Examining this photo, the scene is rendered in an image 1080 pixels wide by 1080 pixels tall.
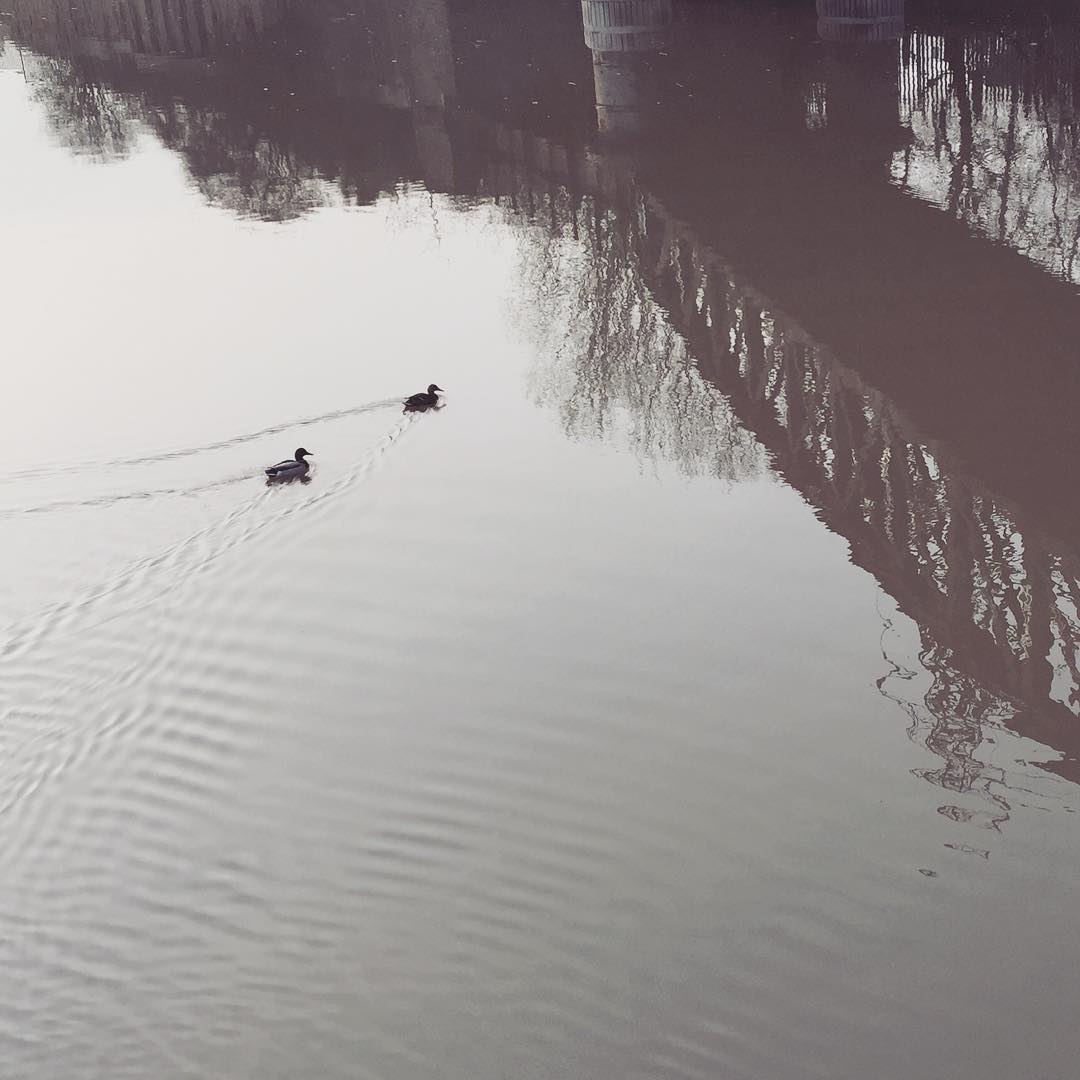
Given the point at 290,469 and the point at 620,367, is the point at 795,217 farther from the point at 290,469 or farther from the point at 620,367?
the point at 290,469

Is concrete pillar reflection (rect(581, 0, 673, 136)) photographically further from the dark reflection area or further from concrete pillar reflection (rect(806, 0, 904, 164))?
concrete pillar reflection (rect(806, 0, 904, 164))

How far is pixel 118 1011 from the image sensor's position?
321 inches

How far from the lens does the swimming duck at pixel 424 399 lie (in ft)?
54.0

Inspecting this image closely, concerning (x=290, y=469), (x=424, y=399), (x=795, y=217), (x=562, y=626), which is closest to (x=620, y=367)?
(x=424, y=399)

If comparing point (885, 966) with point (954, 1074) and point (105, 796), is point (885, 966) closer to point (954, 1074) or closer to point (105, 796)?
point (954, 1074)

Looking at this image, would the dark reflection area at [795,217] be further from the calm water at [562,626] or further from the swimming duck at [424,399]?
the swimming duck at [424,399]

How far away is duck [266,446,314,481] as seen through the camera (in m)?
14.5

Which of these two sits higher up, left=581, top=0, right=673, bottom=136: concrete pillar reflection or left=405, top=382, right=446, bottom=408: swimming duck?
left=581, top=0, right=673, bottom=136: concrete pillar reflection

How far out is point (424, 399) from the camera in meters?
16.5

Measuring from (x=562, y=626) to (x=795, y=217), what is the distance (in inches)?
467

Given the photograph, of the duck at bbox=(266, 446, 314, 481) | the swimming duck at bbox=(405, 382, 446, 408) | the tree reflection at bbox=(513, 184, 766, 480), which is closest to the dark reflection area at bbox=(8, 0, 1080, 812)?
the tree reflection at bbox=(513, 184, 766, 480)

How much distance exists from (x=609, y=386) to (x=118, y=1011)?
1074cm

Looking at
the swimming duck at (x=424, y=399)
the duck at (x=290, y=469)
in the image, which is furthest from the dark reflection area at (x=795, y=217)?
the duck at (x=290, y=469)

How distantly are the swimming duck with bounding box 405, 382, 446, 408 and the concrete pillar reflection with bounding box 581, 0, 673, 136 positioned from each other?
44.6ft
